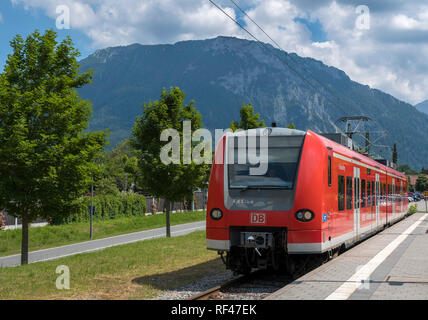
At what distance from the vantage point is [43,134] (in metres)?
14.9

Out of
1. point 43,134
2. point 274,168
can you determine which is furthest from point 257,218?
point 43,134

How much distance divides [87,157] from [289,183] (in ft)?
26.3

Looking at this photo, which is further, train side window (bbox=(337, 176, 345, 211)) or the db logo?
train side window (bbox=(337, 176, 345, 211))

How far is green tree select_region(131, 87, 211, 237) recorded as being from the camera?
23.6 meters

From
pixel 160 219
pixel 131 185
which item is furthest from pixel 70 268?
pixel 131 185

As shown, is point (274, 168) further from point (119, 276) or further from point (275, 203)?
point (119, 276)

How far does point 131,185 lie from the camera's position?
86.8 m

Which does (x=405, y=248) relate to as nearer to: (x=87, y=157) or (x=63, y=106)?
(x=87, y=157)

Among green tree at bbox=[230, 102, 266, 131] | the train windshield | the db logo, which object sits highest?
green tree at bbox=[230, 102, 266, 131]

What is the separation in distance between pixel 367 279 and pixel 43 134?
10.2 meters

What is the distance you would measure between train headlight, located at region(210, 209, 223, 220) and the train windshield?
562mm

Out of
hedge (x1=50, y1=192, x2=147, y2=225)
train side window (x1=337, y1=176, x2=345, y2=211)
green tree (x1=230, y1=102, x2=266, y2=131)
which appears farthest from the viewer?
hedge (x1=50, y1=192, x2=147, y2=225)

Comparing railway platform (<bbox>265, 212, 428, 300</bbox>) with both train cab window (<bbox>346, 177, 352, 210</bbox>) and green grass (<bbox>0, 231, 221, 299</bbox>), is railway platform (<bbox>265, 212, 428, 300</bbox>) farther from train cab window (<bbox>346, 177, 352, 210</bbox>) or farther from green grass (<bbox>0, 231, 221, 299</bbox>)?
green grass (<bbox>0, 231, 221, 299</bbox>)

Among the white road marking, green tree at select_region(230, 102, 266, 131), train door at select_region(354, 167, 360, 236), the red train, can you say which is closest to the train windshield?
the red train
